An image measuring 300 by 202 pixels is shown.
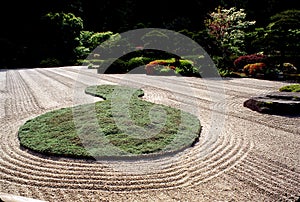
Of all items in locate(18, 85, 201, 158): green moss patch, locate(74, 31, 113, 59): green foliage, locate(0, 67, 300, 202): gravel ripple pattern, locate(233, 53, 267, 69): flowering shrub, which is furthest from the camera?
locate(74, 31, 113, 59): green foliage

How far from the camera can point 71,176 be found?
3488 mm

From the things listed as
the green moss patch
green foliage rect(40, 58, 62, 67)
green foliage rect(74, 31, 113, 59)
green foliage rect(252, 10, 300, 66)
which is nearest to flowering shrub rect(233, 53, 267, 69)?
green foliage rect(252, 10, 300, 66)

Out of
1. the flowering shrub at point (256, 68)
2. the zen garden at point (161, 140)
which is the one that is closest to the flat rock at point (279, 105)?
the zen garden at point (161, 140)

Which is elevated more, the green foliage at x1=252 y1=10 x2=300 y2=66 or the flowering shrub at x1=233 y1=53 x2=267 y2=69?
the green foliage at x1=252 y1=10 x2=300 y2=66

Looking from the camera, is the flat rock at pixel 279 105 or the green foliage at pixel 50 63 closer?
the flat rock at pixel 279 105

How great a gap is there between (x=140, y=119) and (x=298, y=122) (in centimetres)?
354

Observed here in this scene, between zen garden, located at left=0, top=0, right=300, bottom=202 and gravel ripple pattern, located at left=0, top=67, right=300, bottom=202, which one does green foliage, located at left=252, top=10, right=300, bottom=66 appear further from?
gravel ripple pattern, located at left=0, top=67, right=300, bottom=202

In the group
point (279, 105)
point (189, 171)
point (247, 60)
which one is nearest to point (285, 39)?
point (247, 60)

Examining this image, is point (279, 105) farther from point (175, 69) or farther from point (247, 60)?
point (247, 60)

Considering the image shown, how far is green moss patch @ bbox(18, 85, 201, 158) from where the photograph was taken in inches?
167

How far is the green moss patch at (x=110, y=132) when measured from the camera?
13.9 feet

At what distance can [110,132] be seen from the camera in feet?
15.8

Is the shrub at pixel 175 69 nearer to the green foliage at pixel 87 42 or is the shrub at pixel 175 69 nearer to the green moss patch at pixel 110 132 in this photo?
the green moss patch at pixel 110 132

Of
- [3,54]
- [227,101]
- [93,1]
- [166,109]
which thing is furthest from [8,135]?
[93,1]
